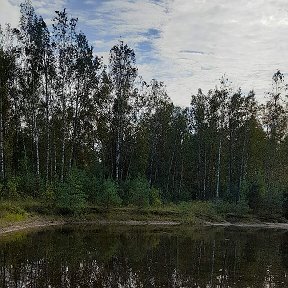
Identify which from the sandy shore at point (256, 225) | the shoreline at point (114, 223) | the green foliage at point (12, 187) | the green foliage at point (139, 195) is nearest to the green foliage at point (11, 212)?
the shoreline at point (114, 223)

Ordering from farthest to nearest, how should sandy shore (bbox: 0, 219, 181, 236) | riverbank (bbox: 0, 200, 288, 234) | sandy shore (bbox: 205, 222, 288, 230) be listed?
sandy shore (bbox: 205, 222, 288, 230) → riverbank (bbox: 0, 200, 288, 234) → sandy shore (bbox: 0, 219, 181, 236)

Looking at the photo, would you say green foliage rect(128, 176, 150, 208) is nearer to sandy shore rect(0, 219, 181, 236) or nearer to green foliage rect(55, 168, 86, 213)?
sandy shore rect(0, 219, 181, 236)

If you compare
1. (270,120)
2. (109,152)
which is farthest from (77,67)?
(270,120)

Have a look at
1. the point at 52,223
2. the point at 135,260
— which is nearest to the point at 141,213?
the point at 52,223

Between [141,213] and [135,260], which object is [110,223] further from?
[135,260]

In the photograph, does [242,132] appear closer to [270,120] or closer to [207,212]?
[270,120]

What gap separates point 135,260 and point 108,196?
1933 centimetres

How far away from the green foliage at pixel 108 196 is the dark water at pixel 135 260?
27.5 feet

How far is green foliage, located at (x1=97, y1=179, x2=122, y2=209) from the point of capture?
3797cm

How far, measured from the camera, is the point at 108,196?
38.1 metres

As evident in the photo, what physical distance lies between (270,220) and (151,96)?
22.1 meters

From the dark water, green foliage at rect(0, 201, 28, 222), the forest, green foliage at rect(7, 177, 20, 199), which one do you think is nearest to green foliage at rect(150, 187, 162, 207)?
the forest

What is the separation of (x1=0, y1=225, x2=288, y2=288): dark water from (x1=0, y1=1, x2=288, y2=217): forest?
10229 millimetres

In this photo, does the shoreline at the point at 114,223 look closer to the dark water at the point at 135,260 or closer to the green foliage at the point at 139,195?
the dark water at the point at 135,260
